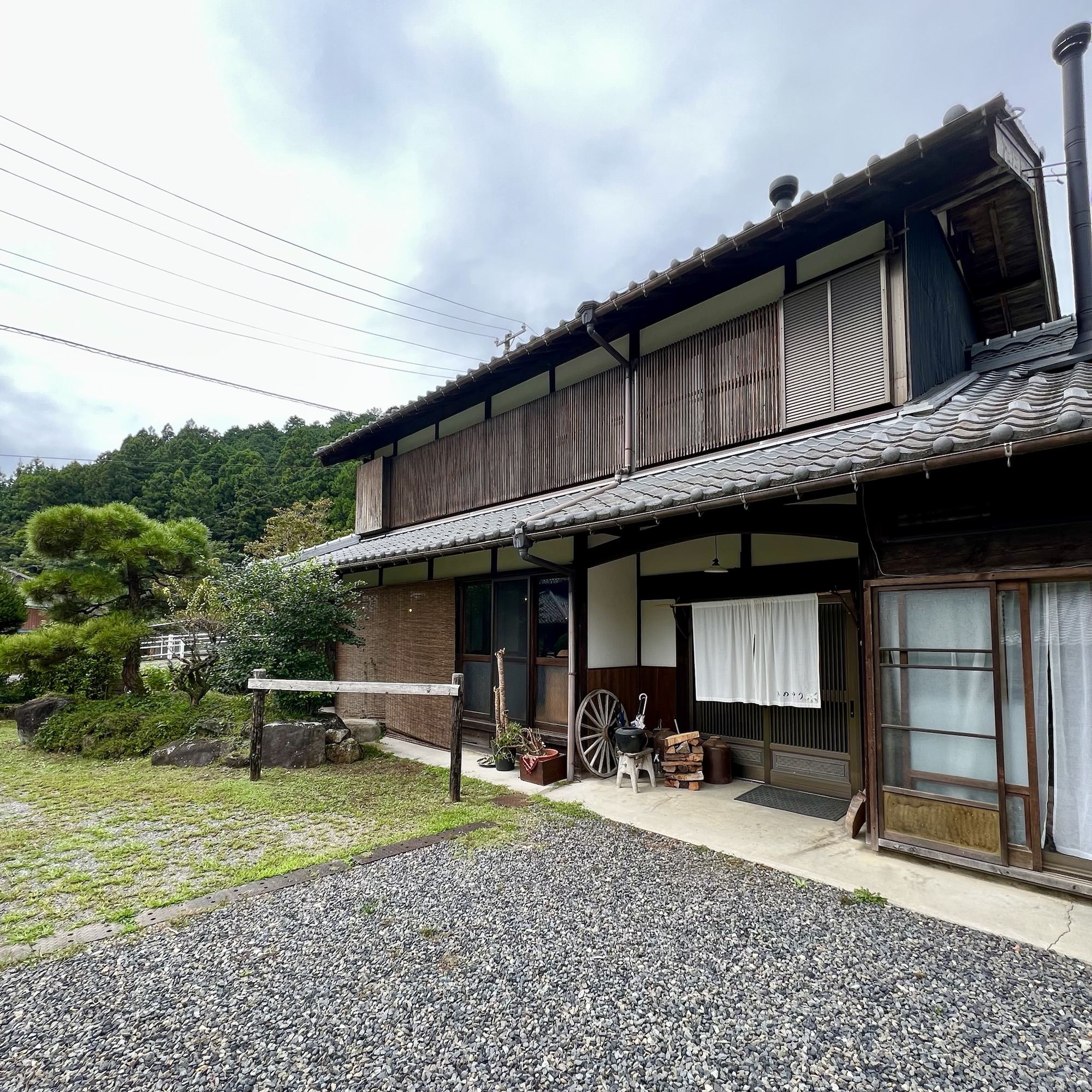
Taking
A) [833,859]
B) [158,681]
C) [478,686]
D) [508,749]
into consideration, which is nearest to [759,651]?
[833,859]

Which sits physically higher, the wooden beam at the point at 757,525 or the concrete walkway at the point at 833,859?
the wooden beam at the point at 757,525

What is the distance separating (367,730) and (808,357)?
7560 millimetres

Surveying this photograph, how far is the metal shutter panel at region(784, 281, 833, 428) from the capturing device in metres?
5.50

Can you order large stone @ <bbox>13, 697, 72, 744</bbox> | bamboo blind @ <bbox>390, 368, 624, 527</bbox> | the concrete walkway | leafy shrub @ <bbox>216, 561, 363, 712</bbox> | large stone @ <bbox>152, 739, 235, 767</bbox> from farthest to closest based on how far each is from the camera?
large stone @ <bbox>13, 697, 72, 744</bbox>, leafy shrub @ <bbox>216, 561, 363, 712</bbox>, bamboo blind @ <bbox>390, 368, 624, 527</bbox>, large stone @ <bbox>152, 739, 235, 767</bbox>, the concrete walkway

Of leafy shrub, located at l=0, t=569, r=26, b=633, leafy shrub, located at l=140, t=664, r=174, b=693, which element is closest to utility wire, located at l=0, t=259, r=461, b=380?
leafy shrub, located at l=0, t=569, r=26, b=633

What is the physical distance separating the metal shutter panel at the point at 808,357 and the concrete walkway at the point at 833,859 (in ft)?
11.6

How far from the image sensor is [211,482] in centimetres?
3291

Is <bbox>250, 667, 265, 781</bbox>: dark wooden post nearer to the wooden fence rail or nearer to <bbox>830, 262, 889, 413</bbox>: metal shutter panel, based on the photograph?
the wooden fence rail

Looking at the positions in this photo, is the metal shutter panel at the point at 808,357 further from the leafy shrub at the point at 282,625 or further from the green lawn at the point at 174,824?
the leafy shrub at the point at 282,625

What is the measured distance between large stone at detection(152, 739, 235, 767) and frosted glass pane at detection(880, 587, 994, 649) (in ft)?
23.6

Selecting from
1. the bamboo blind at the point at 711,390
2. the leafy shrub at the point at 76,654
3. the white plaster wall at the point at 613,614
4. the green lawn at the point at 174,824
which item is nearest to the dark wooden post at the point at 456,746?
the green lawn at the point at 174,824

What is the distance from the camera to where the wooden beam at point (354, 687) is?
5602mm

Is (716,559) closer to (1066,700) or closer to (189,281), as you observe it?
(1066,700)

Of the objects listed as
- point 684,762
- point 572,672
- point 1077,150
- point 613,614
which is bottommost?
point 684,762
